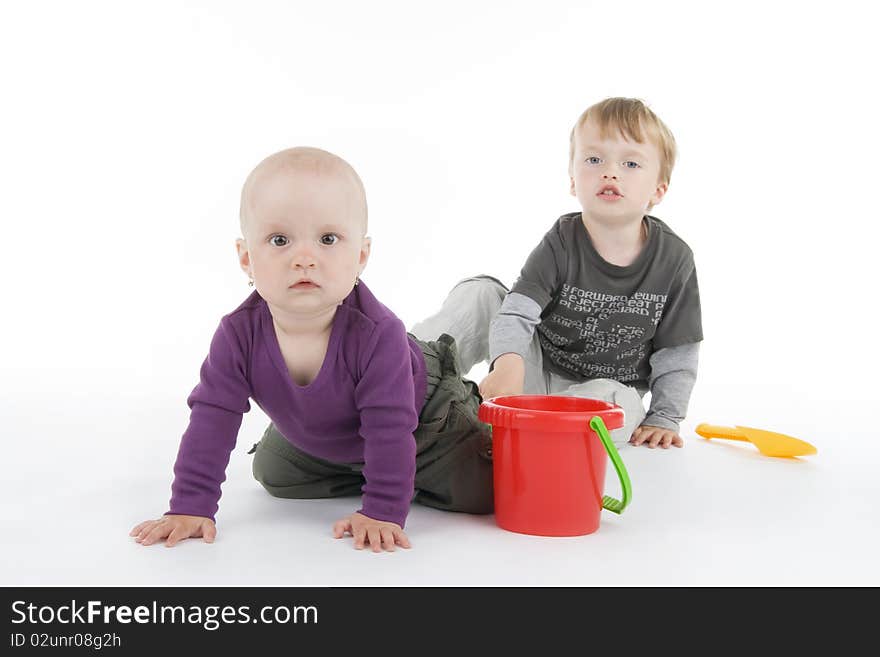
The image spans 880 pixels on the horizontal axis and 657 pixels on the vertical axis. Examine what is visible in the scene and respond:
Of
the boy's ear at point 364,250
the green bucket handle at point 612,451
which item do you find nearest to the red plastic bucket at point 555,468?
the green bucket handle at point 612,451

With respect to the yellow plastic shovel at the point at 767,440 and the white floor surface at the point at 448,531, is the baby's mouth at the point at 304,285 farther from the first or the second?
the yellow plastic shovel at the point at 767,440

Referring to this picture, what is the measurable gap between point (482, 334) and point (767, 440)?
753mm

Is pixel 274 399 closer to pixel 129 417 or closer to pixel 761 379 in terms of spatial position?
pixel 129 417

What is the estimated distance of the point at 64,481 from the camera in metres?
1.87

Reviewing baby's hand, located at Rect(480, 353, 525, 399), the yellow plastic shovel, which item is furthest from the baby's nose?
the yellow plastic shovel

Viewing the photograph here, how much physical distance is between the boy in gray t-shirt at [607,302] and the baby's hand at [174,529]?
2.83ft

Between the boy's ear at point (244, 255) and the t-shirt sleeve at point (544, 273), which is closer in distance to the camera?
the boy's ear at point (244, 255)

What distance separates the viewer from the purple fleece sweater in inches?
60.8

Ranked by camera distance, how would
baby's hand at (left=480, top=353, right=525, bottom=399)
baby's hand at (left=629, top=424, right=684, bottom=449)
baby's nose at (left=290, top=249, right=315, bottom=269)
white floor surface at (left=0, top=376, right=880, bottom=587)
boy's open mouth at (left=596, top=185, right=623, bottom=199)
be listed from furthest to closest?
baby's hand at (left=629, top=424, right=684, bottom=449), boy's open mouth at (left=596, top=185, right=623, bottom=199), baby's hand at (left=480, top=353, right=525, bottom=399), baby's nose at (left=290, top=249, right=315, bottom=269), white floor surface at (left=0, top=376, right=880, bottom=587)

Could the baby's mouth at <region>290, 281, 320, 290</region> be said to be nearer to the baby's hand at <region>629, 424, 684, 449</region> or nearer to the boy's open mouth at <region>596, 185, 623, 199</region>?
the boy's open mouth at <region>596, 185, 623, 199</region>

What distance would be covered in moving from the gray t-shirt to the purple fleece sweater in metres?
0.86

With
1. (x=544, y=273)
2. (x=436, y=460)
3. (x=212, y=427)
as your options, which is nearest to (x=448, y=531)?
(x=436, y=460)

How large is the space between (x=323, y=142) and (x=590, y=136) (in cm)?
162

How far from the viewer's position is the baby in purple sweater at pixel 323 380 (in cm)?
148
